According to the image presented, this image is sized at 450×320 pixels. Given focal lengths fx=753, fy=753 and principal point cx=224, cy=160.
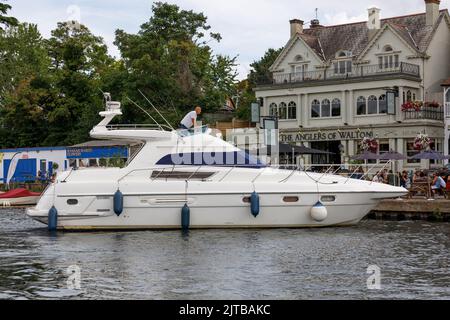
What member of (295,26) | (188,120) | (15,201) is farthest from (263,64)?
(188,120)

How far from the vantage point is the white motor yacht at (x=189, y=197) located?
2470 cm

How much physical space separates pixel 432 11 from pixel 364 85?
23.7 feet

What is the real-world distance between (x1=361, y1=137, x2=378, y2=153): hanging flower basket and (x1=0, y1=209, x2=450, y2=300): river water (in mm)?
20953

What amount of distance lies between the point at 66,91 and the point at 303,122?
876 inches

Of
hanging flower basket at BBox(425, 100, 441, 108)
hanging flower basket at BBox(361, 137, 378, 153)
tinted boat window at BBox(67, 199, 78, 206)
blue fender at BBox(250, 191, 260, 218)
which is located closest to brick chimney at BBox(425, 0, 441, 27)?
hanging flower basket at BBox(425, 100, 441, 108)

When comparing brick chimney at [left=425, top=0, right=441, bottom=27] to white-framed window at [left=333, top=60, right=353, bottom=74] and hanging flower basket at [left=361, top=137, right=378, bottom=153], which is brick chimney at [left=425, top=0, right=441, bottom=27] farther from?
hanging flower basket at [left=361, top=137, right=378, bottom=153]

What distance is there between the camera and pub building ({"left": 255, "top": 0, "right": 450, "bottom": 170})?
51562mm

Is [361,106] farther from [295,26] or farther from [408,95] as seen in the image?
[295,26]

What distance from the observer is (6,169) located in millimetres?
54031

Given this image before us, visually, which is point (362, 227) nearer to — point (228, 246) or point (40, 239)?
point (228, 246)

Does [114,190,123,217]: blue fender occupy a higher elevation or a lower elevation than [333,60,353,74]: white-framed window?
lower

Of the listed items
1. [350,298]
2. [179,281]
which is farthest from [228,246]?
[350,298]

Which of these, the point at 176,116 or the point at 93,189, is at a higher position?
the point at 176,116

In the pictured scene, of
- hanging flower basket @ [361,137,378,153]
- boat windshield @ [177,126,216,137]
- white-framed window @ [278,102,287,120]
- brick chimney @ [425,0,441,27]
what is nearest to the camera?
boat windshield @ [177,126,216,137]
